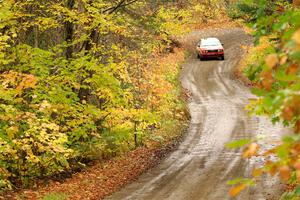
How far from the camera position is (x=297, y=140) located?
2.41m

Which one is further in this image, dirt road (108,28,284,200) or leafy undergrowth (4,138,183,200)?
dirt road (108,28,284,200)

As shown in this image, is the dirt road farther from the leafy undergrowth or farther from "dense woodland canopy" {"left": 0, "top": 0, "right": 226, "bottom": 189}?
"dense woodland canopy" {"left": 0, "top": 0, "right": 226, "bottom": 189}

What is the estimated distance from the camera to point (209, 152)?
55.2 feet

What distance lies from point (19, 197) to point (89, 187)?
2169 mm

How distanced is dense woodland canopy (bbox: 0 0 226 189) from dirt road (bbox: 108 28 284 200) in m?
1.88

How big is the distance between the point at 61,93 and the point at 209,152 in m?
6.79

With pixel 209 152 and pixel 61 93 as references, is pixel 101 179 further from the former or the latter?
pixel 209 152

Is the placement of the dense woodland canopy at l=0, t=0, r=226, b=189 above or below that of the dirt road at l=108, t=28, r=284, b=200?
above

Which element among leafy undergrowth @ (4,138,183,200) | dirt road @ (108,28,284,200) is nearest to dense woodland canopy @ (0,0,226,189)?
leafy undergrowth @ (4,138,183,200)

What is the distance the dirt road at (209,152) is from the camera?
12195mm

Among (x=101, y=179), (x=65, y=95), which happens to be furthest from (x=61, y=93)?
(x=101, y=179)

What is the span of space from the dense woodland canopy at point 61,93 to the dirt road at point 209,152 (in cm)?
188

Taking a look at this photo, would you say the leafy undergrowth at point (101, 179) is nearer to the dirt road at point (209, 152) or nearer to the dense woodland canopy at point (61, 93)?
the dirt road at point (209, 152)

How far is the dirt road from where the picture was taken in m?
12.2
